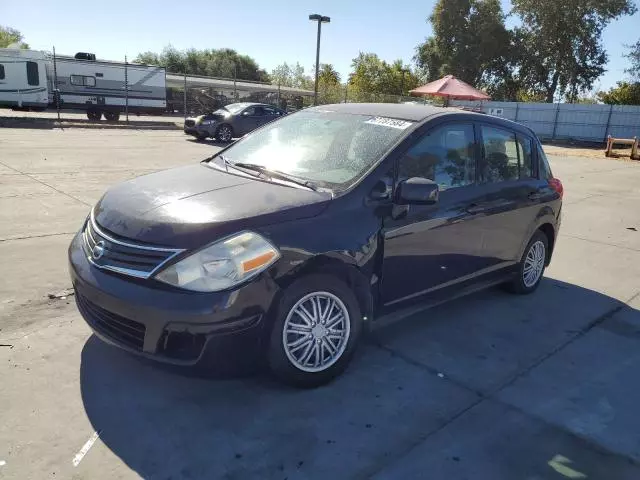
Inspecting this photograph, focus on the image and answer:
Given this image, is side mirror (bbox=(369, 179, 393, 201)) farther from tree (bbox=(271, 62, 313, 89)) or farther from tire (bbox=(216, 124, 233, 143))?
tree (bbox=(271, 62, 313, 89))

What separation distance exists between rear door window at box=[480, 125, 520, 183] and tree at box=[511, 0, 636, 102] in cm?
4395

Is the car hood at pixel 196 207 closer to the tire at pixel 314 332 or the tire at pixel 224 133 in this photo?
the tire at pixel 314 332

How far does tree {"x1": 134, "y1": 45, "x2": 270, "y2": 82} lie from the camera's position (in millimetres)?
67375

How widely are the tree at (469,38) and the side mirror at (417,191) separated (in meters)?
47.4

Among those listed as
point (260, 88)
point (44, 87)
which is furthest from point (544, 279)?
point (260, 88)

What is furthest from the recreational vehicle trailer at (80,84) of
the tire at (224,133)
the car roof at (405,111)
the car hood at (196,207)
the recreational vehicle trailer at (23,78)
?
the car hood at (196,207)

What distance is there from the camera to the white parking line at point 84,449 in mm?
2492

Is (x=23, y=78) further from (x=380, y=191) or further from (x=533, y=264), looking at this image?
(x=380, y=191)

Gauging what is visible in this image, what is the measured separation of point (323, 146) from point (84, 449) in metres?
2.45

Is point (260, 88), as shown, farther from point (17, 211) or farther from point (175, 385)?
point (175, 385)

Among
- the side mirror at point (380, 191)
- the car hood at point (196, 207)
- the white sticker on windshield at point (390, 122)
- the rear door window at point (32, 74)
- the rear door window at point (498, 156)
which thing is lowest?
the car hood at point (196, 207)

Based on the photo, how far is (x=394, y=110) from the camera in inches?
162

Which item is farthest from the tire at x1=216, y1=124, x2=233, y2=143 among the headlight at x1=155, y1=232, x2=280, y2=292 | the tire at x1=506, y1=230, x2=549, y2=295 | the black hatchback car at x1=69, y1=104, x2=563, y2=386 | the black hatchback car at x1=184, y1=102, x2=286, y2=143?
the headlight at x1=155, y1=232, x2=280, y2=292

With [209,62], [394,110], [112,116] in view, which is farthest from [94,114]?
[209,62]
